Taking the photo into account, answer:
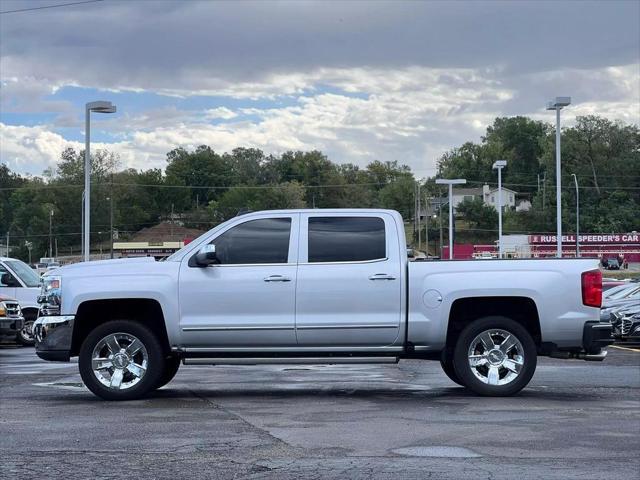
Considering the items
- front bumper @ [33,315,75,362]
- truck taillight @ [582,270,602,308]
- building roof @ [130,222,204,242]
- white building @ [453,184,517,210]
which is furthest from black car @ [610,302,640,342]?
white building @ [453,184,517,210]

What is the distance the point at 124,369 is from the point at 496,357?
13.6 feet

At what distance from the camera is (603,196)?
392 feet

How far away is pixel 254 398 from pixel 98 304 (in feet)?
6.72

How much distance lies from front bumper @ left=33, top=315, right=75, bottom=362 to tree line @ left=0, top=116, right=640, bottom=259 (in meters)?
92.6

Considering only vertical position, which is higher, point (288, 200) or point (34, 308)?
point (288, 200)

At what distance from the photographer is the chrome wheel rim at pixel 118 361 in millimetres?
11336

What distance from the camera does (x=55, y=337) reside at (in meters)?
11.3

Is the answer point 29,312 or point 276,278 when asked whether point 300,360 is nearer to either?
point 276,278

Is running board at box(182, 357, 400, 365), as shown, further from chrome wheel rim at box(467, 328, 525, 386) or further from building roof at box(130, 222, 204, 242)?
building roof at box(130, 222, 204, 242)

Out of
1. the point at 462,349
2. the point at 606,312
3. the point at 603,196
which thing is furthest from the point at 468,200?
the point at 462,349

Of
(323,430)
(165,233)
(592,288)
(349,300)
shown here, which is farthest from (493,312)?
(165,233)

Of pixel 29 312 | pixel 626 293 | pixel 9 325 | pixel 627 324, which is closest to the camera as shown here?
pixel 9 325

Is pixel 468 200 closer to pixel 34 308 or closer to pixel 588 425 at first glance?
pixel 34 308

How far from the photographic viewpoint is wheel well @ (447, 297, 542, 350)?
11617 mm
